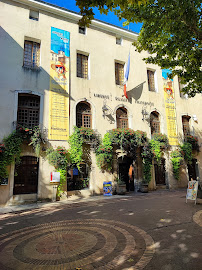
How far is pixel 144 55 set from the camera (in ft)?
52.2

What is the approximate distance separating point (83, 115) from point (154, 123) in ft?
20.9

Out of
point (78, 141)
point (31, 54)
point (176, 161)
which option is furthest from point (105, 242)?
point (176, 161)

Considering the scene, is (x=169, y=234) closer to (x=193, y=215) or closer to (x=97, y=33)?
(x=193, y=215)

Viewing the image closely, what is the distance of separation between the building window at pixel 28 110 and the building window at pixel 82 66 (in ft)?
12.6

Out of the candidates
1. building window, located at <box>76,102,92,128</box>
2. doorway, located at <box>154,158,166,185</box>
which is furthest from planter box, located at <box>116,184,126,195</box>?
building window, located at <box>76,102,92,128</box>

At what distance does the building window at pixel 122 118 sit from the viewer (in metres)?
13.9

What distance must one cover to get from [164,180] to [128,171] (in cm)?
319

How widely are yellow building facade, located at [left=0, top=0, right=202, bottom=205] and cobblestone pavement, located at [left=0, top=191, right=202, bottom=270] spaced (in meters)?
5.16

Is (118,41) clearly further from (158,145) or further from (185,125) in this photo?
(185,125)

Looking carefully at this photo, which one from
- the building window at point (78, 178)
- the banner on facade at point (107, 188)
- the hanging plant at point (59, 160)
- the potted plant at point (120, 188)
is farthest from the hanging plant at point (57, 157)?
the potted plant at point (120, 188)

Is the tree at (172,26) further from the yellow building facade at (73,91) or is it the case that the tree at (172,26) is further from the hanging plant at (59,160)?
the hanging plant at (59,160)

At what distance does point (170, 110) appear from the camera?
52.6ft

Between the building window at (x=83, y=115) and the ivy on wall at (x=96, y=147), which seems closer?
the ivy on wall at (x=96, y=147)

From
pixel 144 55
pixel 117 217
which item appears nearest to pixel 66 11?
pixel 144 55
